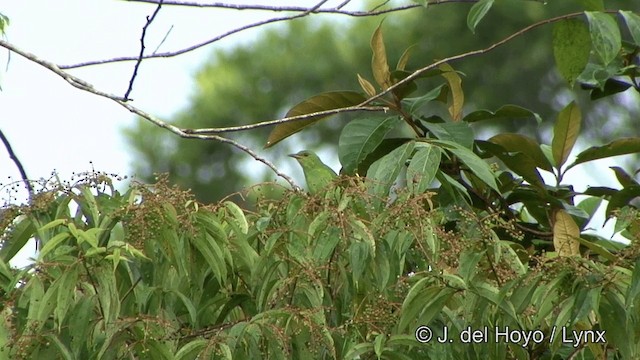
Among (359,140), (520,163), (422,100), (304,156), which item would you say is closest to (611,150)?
(520,163)

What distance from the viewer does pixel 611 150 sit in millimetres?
2086

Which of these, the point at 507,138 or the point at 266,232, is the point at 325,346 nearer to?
the point at 266,232

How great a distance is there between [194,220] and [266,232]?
0.11m

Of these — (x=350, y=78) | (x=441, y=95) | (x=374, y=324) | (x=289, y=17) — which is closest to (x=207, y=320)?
(x=374, y=324)

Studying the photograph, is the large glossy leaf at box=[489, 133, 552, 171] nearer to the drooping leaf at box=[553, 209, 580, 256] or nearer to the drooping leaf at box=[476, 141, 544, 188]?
the drooping leaf at box=[476, 141, 544, 188]

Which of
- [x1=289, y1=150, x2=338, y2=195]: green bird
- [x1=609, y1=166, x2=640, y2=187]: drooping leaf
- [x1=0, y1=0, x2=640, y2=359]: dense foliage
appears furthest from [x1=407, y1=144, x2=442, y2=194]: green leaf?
[x1=609, y1=166, x2=640, y2=187]: drooping leaf

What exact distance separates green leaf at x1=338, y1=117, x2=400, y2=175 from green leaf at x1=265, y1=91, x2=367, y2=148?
0.37ft

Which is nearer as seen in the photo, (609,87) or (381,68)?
(381,68)

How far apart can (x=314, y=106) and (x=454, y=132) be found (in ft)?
0.94

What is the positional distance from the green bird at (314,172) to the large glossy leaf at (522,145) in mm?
457

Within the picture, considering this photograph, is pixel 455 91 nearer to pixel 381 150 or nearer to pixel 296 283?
pixel 381 150

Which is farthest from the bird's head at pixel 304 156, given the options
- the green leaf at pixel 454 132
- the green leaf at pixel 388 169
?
the green leaf at pixel 454 132

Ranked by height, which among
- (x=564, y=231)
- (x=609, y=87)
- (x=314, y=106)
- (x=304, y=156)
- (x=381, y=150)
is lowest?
(x=564, y=231)

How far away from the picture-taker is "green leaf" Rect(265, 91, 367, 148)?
6.40 feet
